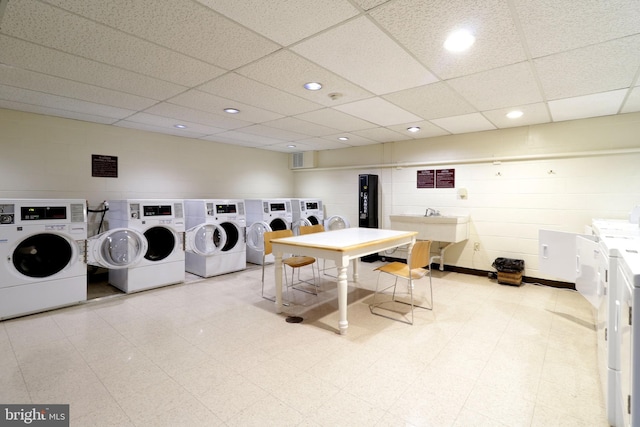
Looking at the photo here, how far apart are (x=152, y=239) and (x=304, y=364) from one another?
3064 millimetres

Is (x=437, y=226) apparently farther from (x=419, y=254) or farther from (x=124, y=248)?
(x=124, y=248)

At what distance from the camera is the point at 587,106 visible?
349 centimetres

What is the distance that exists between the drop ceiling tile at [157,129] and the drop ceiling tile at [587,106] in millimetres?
4951

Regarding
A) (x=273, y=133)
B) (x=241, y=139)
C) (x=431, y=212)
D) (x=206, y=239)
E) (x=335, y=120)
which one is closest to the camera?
(x=335, y=120)

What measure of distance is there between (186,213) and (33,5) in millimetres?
3578

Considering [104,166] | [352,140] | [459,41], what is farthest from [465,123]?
[104,166]

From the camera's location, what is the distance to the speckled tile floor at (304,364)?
1850 millimetres

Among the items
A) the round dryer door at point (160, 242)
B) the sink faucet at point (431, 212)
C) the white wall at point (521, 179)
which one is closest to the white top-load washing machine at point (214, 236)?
the round dryer door at point (160, 242)

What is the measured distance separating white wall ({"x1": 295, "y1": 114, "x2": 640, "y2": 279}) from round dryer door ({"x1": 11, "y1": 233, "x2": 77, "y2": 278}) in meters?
4.82

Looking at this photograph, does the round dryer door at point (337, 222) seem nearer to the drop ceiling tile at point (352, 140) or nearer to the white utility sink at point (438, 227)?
the white utility sink at point (438, 227)

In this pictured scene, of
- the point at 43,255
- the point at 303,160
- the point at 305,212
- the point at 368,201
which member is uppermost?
the point at 303,160

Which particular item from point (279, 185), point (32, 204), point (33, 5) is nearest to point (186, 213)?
point (32, 204)

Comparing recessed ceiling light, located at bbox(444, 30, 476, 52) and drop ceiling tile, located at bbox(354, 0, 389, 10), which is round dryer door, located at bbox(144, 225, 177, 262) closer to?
drop ceiling tile, located at bbox(354, 0, 389, 10)

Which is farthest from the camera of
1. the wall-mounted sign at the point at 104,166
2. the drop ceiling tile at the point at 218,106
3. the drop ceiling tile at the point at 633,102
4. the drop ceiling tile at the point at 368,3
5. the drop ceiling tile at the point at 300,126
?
the wall-mounted sign at the point at 104,166
